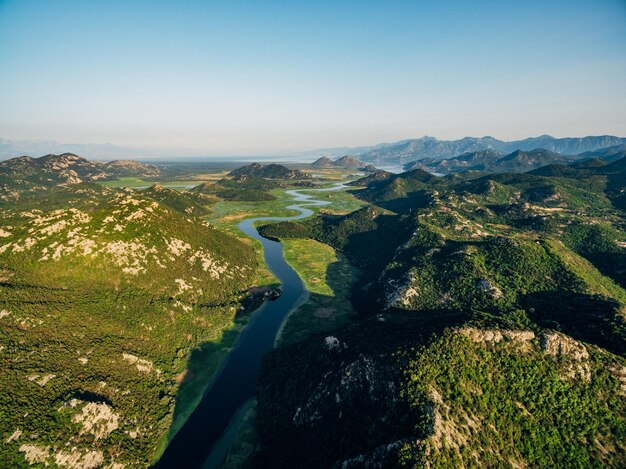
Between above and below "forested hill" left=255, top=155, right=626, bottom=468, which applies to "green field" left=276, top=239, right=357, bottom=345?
below

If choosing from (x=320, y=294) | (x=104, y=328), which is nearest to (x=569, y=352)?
(x=320, y=294)

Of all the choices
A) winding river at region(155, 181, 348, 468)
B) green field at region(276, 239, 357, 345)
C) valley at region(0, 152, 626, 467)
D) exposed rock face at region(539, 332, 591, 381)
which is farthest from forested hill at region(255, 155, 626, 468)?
green field at region(276, 239, 357, 345)

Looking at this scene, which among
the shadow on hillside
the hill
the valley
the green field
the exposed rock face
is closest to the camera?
the valley

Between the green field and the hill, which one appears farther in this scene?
the green field

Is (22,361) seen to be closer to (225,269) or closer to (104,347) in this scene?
(104,347)

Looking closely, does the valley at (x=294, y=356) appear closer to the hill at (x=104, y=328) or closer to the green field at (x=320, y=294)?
the hill at (x=104, y=328)

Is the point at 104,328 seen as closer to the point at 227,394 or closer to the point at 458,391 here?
the point at 227,394

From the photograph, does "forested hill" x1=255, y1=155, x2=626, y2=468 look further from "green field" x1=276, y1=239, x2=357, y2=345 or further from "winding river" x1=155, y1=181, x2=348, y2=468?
"green field" x1=276, y1=239, x2=357, y2=345
